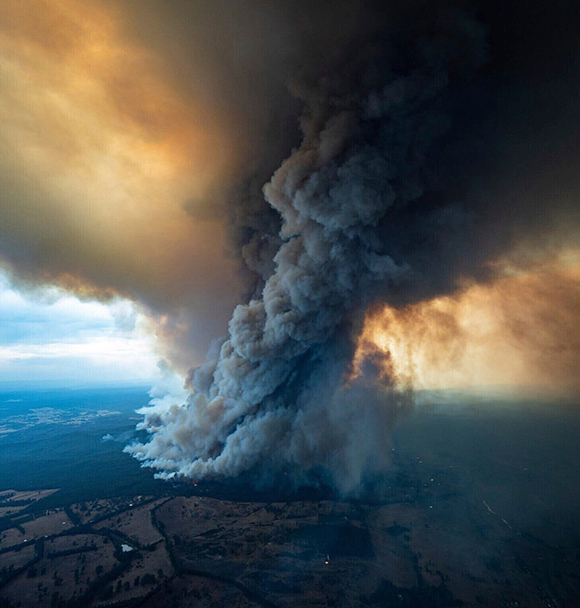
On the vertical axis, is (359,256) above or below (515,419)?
above

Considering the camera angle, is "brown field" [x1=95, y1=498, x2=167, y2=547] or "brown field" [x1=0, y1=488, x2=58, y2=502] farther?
"brown field" [x1=0, y1=488, x2=58, y2=502]

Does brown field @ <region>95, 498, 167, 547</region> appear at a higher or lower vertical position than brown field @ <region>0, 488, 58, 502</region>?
lower

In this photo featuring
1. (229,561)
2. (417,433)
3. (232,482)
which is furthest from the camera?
(417,433)

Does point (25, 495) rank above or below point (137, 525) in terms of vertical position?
above

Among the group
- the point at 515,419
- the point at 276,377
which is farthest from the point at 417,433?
the point at 276,377

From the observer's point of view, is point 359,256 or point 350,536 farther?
Result: point 359,256

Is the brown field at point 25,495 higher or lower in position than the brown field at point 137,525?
higher

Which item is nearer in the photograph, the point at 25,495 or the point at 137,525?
the point at 137,525

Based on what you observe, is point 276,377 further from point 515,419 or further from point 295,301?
point 515,419

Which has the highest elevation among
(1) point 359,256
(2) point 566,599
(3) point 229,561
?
(1) point 359,256

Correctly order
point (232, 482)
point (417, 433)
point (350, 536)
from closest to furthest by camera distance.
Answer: point (350, 536) < point (232, 482) < point (417, 433)

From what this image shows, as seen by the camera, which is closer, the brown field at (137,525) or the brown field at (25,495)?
the brown field at (137,525)
